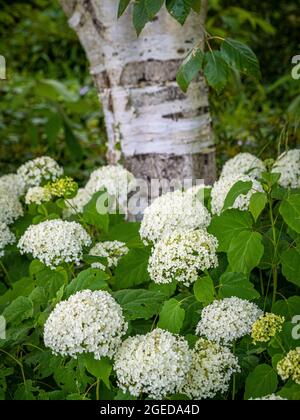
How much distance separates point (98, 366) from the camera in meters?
1.34

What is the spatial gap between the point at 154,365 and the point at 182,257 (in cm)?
30

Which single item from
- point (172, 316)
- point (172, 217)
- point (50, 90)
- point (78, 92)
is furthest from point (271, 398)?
point (78, 92)

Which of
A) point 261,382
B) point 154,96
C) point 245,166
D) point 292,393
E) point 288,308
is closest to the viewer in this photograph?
point 292,393

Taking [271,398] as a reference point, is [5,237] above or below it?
above

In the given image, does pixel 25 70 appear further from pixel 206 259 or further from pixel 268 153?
pixel 206 259

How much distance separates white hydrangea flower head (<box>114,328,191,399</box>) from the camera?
1.25 m

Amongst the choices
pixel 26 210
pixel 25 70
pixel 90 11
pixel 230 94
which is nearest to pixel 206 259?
pixel 26 210

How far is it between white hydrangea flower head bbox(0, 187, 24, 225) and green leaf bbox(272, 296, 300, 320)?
35.3 inches

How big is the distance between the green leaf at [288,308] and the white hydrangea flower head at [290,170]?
51cm

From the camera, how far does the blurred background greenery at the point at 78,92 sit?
3.24 meters

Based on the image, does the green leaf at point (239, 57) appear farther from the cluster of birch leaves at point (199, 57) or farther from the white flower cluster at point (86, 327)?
the white flower cluster at point (86, 327)

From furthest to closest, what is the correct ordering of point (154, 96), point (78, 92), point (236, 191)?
1. point (78, 92)
2. point (154, 96)
3. point (236, 191)

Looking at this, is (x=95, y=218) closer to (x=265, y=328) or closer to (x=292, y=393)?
(x=265, y=328)

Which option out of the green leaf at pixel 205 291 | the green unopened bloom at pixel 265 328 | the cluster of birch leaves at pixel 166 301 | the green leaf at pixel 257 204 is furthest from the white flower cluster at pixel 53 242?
the green unopened bloom at pixel 265 328
